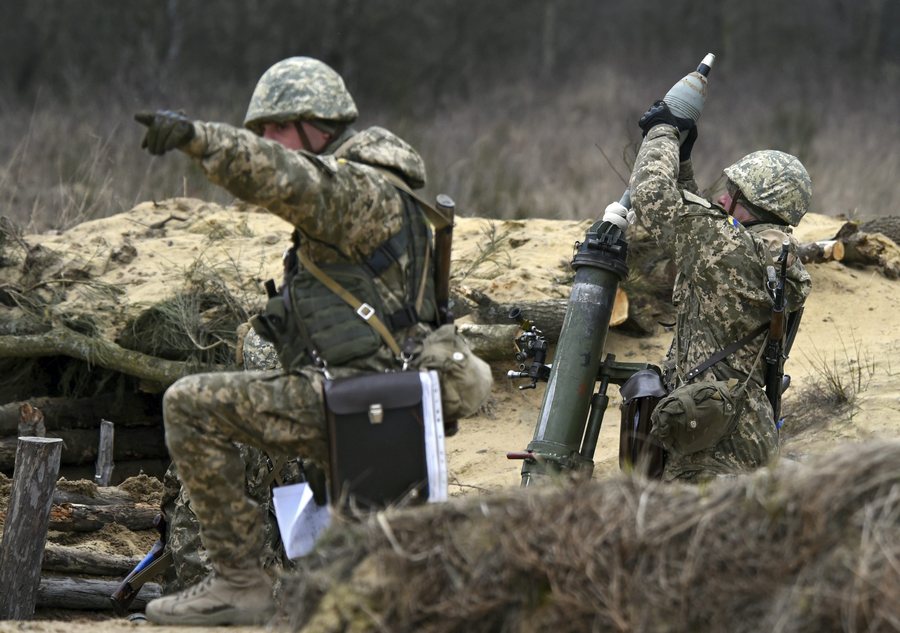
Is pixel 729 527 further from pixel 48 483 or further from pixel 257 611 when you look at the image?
pixel 48 483

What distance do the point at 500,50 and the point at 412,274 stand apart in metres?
19.2

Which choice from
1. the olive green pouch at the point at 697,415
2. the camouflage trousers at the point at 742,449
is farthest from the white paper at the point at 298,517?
the camouflage trousers at the point at 742,449

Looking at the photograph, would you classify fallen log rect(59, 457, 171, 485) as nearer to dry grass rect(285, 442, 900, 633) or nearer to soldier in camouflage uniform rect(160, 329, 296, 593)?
soldier in camouflage uniform rect(160, 329, 296, 593)

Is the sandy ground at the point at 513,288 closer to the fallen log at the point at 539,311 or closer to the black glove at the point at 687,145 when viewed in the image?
the fallen log at the point at 539,311

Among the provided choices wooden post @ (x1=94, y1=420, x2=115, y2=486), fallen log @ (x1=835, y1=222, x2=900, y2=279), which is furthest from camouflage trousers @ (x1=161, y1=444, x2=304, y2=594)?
fallen log @ (x1=835, y1=222, x2=900, y2=279)

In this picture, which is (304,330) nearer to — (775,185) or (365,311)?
(365,311)

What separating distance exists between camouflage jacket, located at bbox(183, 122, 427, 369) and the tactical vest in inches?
0.7

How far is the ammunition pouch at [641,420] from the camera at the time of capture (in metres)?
5.65

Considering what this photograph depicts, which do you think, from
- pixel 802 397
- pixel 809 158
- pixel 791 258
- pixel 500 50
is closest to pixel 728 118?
pixel 809 158

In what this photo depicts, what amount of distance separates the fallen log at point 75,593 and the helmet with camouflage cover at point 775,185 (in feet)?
12.2

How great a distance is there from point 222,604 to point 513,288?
15.6ft

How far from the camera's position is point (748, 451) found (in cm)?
562

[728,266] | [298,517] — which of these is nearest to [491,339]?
[728,266]

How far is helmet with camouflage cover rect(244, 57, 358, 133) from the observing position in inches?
169
